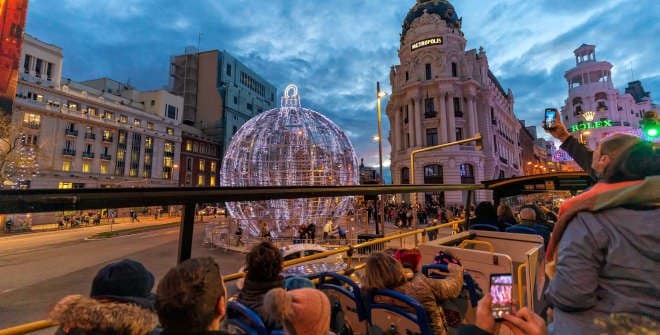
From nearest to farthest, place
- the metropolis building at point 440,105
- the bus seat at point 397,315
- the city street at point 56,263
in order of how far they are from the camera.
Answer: the bus seat at point 397,315, the city street at point 56,263, the metropolis building at point 440,105

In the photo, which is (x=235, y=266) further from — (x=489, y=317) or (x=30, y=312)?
(x=489, y=317)

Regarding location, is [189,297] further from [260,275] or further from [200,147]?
[200,147]

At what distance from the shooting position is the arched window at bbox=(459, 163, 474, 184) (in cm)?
3731

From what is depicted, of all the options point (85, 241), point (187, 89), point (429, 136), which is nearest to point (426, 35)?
point (429, 136)

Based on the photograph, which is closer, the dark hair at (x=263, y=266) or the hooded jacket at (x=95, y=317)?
the hooded jacket at (x=95, y=317)

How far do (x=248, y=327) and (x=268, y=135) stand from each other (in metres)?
14.7

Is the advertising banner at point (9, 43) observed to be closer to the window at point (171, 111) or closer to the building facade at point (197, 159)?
the window at point (171, 111)

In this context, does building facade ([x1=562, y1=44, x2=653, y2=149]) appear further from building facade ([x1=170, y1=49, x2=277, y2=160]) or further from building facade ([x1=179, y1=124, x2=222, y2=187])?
building facade ([x1=179, y1=124, x2=222, y2=187])

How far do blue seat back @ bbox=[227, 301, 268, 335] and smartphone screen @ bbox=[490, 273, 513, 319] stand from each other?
1.31 metres

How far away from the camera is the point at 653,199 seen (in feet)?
4.50

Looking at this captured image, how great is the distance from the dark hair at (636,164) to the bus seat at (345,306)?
2.04 m

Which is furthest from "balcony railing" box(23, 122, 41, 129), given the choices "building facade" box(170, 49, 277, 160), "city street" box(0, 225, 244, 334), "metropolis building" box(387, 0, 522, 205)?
"metropolis building" box(387, 0, 522, 205)

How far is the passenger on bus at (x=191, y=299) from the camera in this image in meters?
1.30

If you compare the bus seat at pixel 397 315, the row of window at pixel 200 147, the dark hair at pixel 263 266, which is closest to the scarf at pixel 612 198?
the bus seat at pixel 397 315
